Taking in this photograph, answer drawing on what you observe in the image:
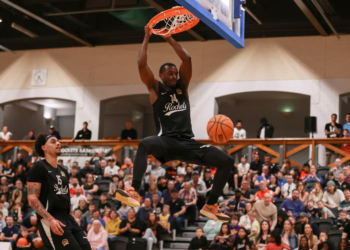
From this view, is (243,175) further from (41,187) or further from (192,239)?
(41,187)

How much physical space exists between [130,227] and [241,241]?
3368mm

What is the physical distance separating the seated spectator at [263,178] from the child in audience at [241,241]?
2.35 metres

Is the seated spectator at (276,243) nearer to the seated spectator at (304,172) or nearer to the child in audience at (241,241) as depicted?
the child in audience at (241,241)

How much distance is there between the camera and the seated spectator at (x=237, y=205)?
13.9 metres

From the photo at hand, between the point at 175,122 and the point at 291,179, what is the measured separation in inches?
366

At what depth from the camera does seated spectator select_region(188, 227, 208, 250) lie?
13.1 metres

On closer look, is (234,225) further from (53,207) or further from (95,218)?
(53,207)

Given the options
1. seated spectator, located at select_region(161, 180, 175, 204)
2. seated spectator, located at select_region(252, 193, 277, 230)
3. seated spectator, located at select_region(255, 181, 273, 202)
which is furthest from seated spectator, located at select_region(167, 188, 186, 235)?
seated spectator, located at select_region(252, 193, 277, 230)

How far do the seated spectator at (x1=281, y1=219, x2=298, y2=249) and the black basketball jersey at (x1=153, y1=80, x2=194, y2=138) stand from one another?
7.40 metres

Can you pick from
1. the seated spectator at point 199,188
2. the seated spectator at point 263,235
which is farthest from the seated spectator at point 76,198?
the seated spectator at point 263,235

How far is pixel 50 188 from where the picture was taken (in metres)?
5.93

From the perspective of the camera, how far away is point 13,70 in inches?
931

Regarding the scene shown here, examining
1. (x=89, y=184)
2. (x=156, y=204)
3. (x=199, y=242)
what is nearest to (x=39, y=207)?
(x=199, y=242)

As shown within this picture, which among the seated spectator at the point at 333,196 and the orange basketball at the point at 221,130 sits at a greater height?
the orange basketball at the point at 221,130
